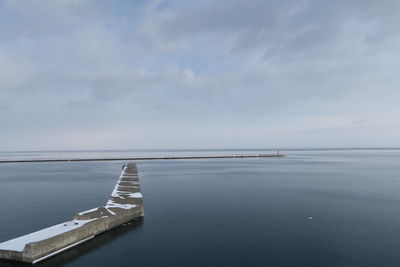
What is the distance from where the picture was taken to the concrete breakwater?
15422 millimetres

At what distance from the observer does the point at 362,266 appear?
48.2 feet

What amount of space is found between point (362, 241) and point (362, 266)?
13.4ft

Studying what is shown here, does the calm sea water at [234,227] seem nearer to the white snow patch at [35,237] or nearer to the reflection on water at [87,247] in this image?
the reflection on water at [87,247]

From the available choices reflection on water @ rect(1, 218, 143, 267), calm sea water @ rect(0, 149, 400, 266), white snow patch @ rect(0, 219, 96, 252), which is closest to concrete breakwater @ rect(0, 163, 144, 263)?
white snow patch @ rect(0, 219, 96, 252)

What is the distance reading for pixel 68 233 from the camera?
17750 millimetres

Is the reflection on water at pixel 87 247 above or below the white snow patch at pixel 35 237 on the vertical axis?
A: below

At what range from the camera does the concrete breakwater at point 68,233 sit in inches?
607

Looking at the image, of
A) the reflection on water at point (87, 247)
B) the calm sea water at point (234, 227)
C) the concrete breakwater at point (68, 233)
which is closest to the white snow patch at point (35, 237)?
the concrete breakwater at point (68, 233)

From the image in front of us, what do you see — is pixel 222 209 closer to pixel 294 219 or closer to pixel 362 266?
pixel 294 219

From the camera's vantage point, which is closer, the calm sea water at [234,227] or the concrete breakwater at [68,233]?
the concrete breakwater at [68,233]

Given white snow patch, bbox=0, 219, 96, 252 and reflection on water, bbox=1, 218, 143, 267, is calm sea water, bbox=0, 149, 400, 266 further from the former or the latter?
white snow patch, bbox=0, 219, 96, 252

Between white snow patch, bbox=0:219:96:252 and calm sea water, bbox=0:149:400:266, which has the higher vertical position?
white snow patch, bbox=0:219:96:252

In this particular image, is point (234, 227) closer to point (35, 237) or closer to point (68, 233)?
point (68, 233)

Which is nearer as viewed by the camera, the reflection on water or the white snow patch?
the reflection on water
